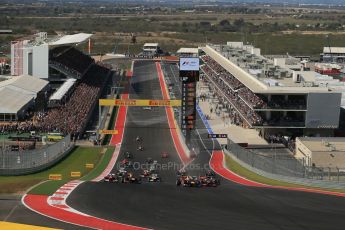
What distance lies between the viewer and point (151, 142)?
60781mm

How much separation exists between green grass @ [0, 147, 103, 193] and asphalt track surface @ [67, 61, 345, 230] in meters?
3.52

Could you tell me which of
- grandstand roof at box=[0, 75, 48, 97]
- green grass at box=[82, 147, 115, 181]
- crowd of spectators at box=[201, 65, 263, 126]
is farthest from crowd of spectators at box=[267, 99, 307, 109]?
grandstand roof at box=[0, 75, 48, 97]

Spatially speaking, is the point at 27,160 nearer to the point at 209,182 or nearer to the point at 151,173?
the point at 151,173

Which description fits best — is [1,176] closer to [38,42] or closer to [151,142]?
[151,142]

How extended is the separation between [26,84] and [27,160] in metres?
27.6

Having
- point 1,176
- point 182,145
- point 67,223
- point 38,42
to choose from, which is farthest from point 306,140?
point 38,42

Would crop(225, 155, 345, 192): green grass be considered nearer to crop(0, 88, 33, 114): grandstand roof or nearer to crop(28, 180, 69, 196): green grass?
crop(28, 180, 69, 196): green grass

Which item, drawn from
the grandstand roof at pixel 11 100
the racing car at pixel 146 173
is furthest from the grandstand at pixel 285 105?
the grandstand roof at pixel 11 100

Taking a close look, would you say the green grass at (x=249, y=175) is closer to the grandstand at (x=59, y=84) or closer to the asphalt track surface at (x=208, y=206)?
the asphalt track surface at (x=208, y=206)

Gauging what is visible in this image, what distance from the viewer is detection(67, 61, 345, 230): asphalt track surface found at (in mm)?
31453

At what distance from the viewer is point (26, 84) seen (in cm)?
7350

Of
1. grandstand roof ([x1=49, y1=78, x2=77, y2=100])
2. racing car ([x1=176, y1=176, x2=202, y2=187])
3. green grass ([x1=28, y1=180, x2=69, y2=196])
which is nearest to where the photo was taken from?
green grass ([x1=28, y1=180, x2=69, y2=196])

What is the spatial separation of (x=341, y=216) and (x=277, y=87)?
3059cm

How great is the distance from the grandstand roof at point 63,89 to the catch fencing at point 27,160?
62.7 feet
